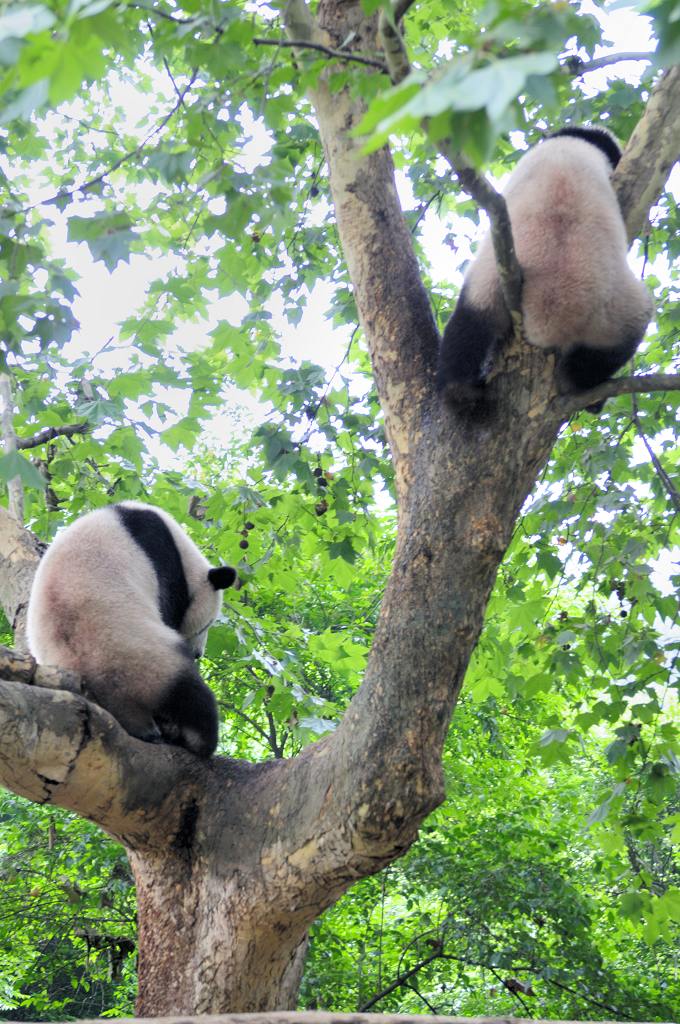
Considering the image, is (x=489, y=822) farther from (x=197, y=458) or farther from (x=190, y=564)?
(x=197, y=458)

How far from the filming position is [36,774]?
3092 mm

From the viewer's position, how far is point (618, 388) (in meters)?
3.44

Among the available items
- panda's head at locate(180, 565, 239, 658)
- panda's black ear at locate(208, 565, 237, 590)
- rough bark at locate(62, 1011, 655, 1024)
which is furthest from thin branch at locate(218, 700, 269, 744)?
rough bark at locate(62, 1011, 655, 1024)

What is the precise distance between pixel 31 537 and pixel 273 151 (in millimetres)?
2166

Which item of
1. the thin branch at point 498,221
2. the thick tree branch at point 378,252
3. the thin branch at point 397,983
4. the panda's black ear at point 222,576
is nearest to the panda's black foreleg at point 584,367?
the thin branch at point 498,221

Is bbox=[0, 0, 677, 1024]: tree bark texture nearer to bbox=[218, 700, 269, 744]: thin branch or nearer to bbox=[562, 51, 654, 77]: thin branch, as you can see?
bbox=[562, 51, 654, 77]: thin branch

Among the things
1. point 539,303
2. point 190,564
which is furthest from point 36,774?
point 539,303

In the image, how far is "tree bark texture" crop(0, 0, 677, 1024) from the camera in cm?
300

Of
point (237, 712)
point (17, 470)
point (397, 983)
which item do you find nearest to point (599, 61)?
point (17, 470)

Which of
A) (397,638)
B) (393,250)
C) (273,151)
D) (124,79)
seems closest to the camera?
(397,638)

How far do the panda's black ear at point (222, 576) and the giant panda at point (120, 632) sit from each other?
0.28m

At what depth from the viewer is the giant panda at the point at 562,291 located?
3307 mm

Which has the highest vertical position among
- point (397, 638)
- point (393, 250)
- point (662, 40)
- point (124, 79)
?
point (124, 79)

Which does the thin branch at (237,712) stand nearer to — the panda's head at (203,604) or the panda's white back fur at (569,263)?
the panda's head at (203,604)
